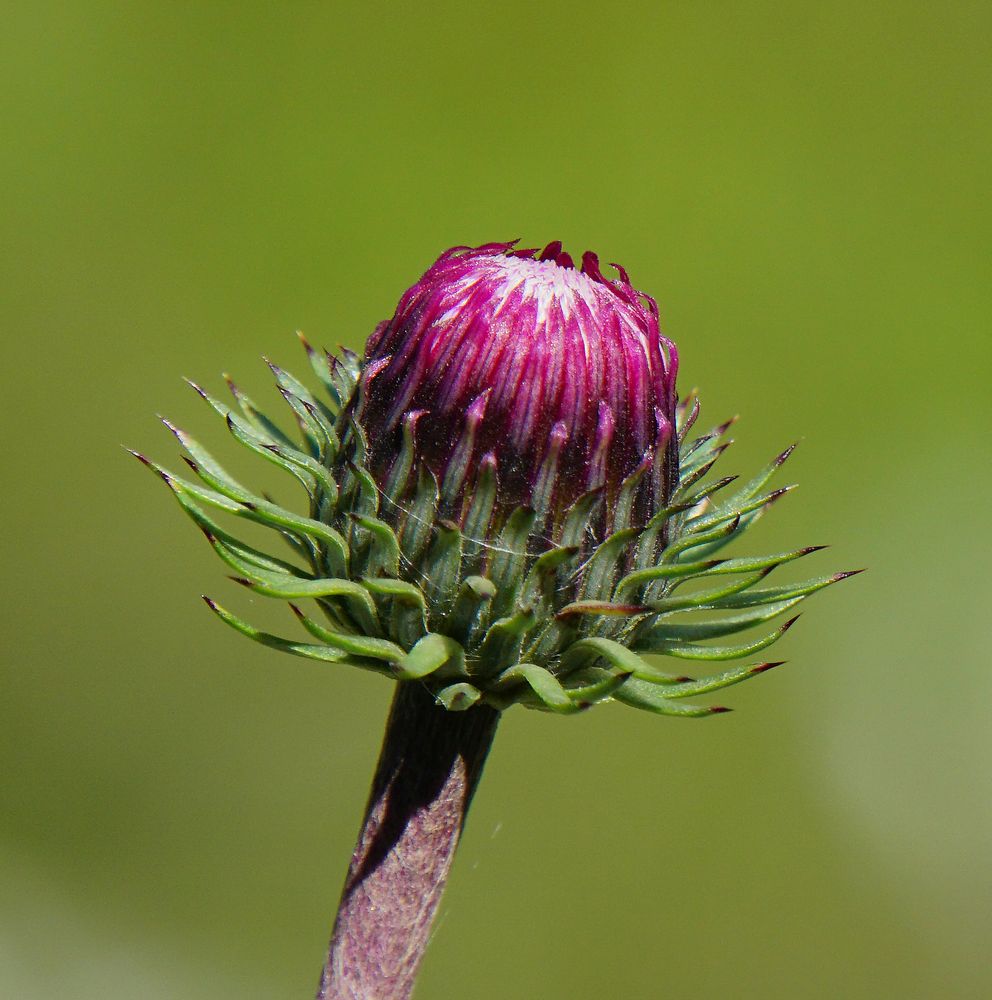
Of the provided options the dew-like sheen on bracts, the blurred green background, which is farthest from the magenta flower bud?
the blurred green background

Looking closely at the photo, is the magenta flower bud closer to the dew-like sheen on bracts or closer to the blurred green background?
the dew-like sheen on bracts

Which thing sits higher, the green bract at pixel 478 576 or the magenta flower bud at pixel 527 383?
the magenta flower bud at pixel 527 383

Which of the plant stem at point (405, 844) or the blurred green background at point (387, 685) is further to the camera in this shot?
the blurred green background at point (387, 685)

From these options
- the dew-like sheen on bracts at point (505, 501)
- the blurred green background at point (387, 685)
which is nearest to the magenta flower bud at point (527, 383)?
the dew-like sheen on bracts at point (505, 501)

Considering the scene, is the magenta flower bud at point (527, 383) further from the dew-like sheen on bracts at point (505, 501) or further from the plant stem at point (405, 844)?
the plant stem at point (405, 844)

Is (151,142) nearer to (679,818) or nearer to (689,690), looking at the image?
(679,818)

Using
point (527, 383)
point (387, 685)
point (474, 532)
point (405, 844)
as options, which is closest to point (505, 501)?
point (474, 532)

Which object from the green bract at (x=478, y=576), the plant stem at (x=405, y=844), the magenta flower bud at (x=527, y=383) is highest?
the magenta flower bud at (x=527, y=383)

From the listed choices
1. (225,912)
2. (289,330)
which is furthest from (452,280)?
(289,330)
